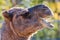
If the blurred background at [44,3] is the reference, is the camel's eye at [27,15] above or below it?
below

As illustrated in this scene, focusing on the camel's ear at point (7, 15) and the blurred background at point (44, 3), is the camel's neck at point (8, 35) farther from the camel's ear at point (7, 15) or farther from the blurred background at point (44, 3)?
the blurred background at point (44, 3)

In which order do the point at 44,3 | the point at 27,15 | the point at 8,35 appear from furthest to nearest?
1. the point at 44,3
2. the point at 8,35
3. the point at 27,15

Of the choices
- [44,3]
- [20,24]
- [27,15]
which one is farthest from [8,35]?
[44,3]

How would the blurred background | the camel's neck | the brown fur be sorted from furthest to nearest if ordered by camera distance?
the blurred background
the camel's neck
the brown fur

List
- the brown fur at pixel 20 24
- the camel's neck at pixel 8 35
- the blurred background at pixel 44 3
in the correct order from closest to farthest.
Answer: the brown fur at pixel 20 24
the camel's neck at pixel 8 35
the blurred background at pixel 44 3

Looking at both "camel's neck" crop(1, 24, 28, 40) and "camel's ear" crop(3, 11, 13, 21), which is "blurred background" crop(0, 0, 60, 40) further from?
"camel's ear" crop(3, 11, 13, 21)

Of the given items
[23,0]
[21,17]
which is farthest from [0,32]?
[23,0]

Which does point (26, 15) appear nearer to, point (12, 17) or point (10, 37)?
point (12, 17)

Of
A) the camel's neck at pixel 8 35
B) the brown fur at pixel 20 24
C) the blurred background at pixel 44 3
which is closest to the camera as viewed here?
the brown fur at pixel 20 24

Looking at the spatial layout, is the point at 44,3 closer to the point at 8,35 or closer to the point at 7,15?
the point at 8,35

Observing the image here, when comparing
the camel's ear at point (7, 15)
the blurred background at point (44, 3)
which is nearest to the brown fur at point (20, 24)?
the camel's ear at point (7, 15)

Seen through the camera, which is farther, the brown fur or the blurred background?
the blurred background

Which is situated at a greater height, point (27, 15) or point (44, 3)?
point (44, 3)

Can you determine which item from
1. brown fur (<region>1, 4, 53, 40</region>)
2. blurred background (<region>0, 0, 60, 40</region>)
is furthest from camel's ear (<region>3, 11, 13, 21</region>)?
blurred background (<region>0, 0, 60, 40</region>)
